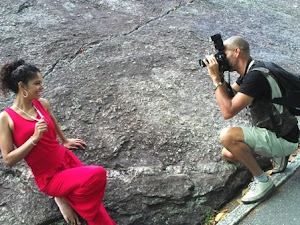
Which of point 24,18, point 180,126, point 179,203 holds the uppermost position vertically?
point 24,18

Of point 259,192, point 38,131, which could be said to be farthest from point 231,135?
point 38,131

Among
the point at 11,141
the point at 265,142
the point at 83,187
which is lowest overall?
the point at 83,187

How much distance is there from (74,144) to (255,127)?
186 centimetres

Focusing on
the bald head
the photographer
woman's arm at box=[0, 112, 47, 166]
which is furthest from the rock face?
the bald head

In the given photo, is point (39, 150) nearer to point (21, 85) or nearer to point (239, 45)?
point (21, 85)

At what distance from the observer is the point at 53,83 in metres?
4.61

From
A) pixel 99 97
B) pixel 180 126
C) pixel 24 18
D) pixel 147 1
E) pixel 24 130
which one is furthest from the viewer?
pixel 147 1

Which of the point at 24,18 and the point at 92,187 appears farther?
the point at 24,18

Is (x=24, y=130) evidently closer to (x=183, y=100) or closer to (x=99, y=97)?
(x=99, y=97)

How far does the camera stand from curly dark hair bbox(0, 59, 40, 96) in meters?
2.85

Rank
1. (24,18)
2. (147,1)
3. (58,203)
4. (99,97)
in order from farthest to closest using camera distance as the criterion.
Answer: (147,1)
(24,18)
(99,97)
(58,203)

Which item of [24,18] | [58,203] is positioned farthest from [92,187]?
[24,18]

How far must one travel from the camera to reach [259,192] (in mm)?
3309

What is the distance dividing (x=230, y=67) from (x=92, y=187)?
5.55 feet
